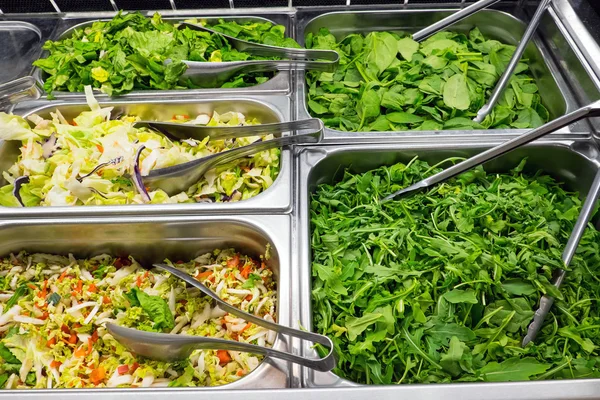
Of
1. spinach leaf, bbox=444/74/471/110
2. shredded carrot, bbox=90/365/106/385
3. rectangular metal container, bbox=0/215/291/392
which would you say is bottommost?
shredded carrot, bbox=90/365/106/385

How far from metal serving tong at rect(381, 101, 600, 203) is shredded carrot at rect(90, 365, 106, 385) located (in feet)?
3.27

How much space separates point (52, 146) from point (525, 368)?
5.68 feet

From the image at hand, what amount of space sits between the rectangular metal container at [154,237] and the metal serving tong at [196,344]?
24cm

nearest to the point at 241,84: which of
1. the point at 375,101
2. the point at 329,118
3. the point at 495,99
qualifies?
the point at 329,118

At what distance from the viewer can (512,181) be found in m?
1.59

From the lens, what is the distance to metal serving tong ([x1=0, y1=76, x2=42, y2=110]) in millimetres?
1764

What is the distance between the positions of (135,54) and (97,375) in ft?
3.96

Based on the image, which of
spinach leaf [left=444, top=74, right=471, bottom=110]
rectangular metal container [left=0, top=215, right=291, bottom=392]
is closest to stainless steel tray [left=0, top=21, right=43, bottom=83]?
rectangular metal container [left=0, top=215, right=291, bottom=392]

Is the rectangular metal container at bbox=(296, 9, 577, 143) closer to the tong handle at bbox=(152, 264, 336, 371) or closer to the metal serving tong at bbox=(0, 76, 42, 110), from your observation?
the tong handle at bbox=(152, 264, 336, 371)

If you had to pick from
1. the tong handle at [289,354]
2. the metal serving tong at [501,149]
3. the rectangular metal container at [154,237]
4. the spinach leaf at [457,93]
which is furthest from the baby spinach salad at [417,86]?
the tong handle at [289,354]

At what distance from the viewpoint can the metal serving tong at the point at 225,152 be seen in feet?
5.03

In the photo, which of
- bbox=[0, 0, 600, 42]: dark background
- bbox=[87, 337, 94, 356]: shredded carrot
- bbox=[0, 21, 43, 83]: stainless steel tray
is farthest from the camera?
bbox=[0, 0, 600, 42]: dark background

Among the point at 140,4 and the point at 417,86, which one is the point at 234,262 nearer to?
the point at 417,86

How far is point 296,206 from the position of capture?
1469mm
